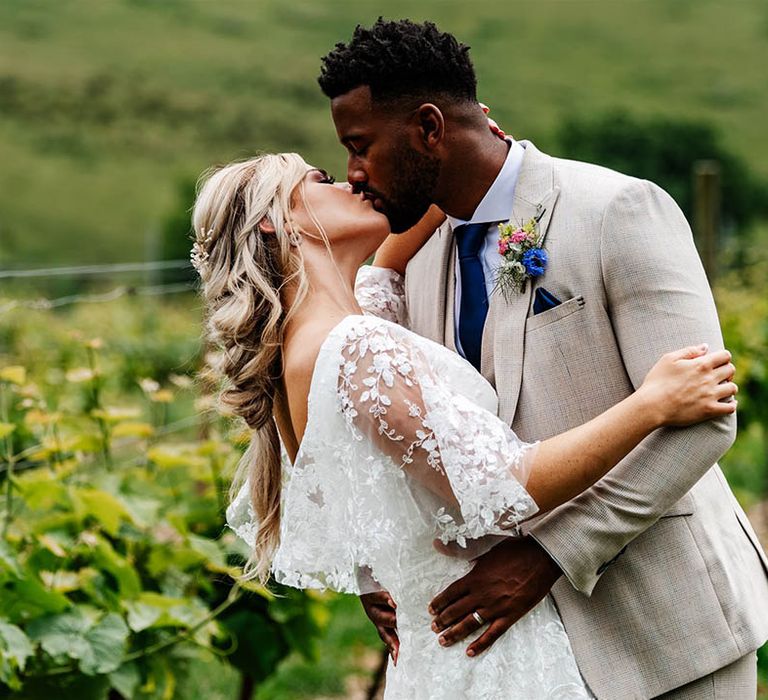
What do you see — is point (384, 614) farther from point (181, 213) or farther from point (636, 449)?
point (181, 213)

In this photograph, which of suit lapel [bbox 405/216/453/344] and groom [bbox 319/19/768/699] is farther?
suit lapel [bbox 405/216/453/344]

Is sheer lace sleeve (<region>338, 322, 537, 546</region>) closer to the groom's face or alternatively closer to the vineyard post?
the groom's face

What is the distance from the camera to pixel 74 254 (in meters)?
31.2

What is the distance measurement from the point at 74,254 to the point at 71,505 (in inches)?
1145

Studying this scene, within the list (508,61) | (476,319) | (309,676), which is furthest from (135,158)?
(476,319)

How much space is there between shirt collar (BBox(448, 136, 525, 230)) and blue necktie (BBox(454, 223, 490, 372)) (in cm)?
4

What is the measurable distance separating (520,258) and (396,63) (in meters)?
0.48

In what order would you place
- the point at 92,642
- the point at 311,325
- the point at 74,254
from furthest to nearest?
the point at 74,254 → the point at 92,642 → the point at 311,325

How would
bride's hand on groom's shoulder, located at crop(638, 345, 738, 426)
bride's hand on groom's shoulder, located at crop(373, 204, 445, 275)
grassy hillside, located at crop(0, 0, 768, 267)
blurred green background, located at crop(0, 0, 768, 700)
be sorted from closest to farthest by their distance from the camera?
bride's hand on groom's shoulder, located at crop(638, 345, 738, 426) < bride's hand on groom's shoulder, located at crop(373, 204, 445, 275) < blurred green background, located at crop(0, 0, 768, 700) < grassy hillside, located at crop(0, 0, 768, 267)

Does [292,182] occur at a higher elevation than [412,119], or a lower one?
lower

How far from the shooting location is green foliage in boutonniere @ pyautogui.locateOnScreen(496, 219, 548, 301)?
2.28 meters

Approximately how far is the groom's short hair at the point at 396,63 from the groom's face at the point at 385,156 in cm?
3

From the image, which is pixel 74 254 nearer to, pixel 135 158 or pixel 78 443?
pixel 135 158

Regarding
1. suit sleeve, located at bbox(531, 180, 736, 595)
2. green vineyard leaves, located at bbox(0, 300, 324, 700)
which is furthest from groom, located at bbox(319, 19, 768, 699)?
green vineyard leaves, located at bbox(0, 300, 324, 700)
